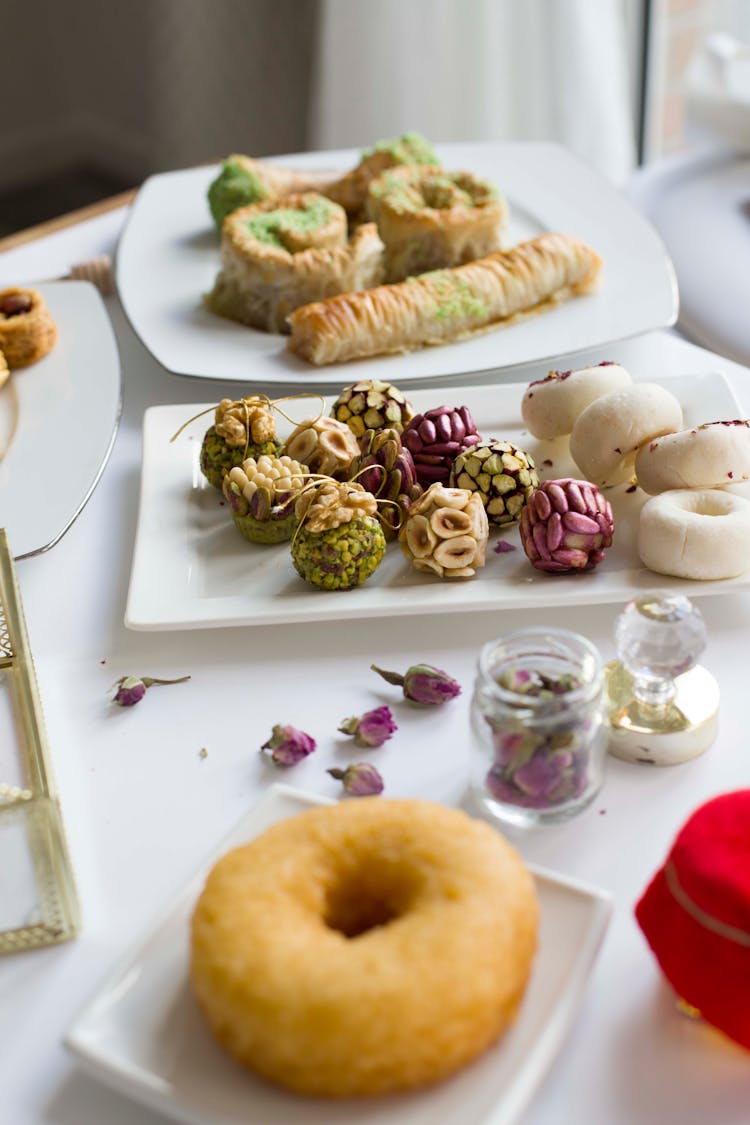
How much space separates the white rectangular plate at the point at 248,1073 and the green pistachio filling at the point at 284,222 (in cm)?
98

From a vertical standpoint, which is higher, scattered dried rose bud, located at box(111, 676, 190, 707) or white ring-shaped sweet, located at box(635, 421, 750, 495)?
white ring-shaped sweet, located at box(635, 421, 750, 495)

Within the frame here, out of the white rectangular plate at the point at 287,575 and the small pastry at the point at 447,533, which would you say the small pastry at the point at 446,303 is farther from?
the small pastry at the point at 447,533

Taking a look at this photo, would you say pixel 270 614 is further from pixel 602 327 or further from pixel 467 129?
pixel 467 129

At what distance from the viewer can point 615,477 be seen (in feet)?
3.34

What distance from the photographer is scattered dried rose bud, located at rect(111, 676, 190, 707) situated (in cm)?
85

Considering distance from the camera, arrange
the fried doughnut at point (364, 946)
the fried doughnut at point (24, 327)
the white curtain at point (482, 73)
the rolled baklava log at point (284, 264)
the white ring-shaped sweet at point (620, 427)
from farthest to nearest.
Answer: the white curtain at point (482, 73) < the rolled baklava log at point (284, 264) < the fried doughnut at point (24, 327) < the white ring-shaped sweet at point (620, 427) < the fried doughnut at point (364, 946)

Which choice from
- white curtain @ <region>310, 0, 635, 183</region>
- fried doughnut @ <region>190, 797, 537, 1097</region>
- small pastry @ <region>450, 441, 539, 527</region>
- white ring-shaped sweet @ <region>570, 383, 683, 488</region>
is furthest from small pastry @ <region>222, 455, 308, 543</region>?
white curtain @ <region>310, 0, 635, 183</region>

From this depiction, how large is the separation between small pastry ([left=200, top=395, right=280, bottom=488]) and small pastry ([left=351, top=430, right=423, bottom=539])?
106 mm

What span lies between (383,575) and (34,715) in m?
0.29

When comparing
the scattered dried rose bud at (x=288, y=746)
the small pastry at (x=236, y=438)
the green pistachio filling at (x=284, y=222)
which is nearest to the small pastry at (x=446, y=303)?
the green pistachio filling at (x=284, y=222)

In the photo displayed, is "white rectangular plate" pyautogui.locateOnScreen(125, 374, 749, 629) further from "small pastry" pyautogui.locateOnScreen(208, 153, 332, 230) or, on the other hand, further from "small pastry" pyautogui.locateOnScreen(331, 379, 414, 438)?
"small pastry" pyautogui.locateOnScreen(208, 153, 332, 230)

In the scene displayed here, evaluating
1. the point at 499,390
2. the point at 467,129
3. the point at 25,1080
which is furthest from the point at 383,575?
the point at 467,129

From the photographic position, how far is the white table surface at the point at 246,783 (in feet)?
1.93

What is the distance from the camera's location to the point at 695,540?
0.87 metres
